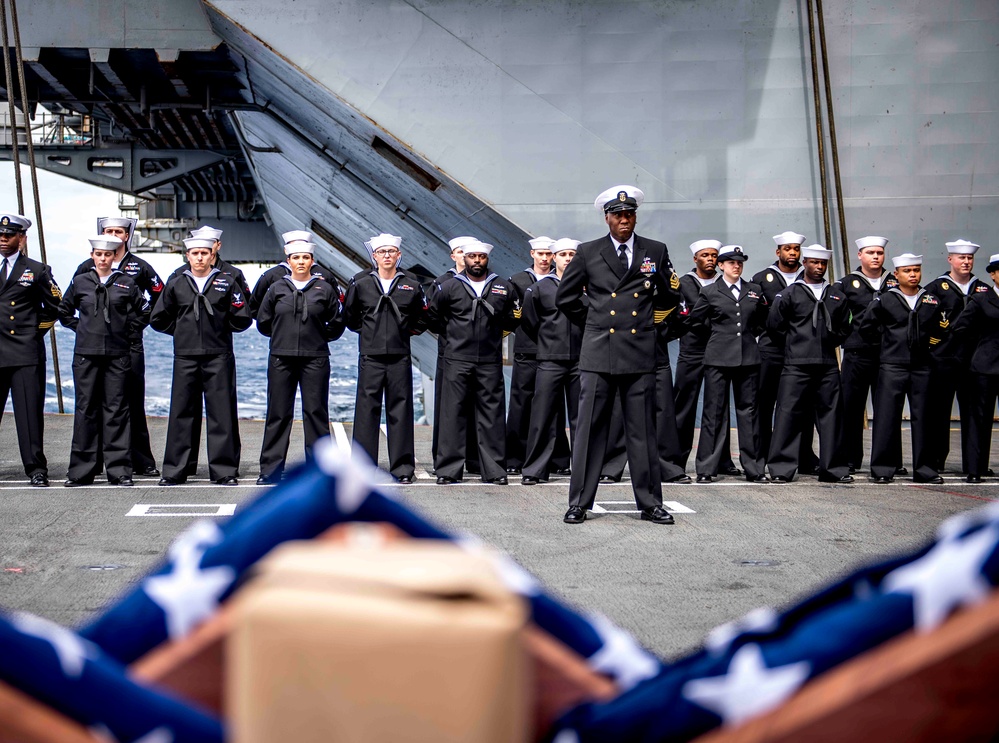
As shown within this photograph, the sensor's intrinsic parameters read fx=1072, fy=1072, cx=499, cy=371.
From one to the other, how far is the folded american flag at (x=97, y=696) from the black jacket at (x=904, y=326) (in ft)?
27.0

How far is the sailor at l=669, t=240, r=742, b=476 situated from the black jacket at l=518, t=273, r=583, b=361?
0.90 meters

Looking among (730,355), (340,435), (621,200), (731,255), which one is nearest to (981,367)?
(730,355)

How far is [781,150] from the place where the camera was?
1288cm

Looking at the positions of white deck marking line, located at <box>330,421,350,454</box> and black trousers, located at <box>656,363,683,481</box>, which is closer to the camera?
black trousers, located at <box>656,363,683,481</box>

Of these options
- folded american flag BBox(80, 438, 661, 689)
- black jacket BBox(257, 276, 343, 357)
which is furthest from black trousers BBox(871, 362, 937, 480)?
folded american flag BBox(80, 438, 661, 689)

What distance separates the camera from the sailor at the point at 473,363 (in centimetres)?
845

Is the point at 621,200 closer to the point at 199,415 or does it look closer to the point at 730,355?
the point at 730,355

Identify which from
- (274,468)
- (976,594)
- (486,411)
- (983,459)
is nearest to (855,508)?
(983,459)

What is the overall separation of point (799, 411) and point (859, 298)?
1.09 meters

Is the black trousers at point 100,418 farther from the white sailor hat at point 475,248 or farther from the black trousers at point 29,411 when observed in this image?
the white sailor hat at point 475,248

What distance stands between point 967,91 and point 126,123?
55.2 feet

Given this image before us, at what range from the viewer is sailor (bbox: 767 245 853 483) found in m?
8.63

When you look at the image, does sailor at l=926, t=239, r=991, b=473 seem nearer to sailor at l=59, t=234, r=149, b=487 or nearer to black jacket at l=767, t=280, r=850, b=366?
black jacket at l=767, t=280, r=850, b=366

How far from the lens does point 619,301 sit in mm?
6395
